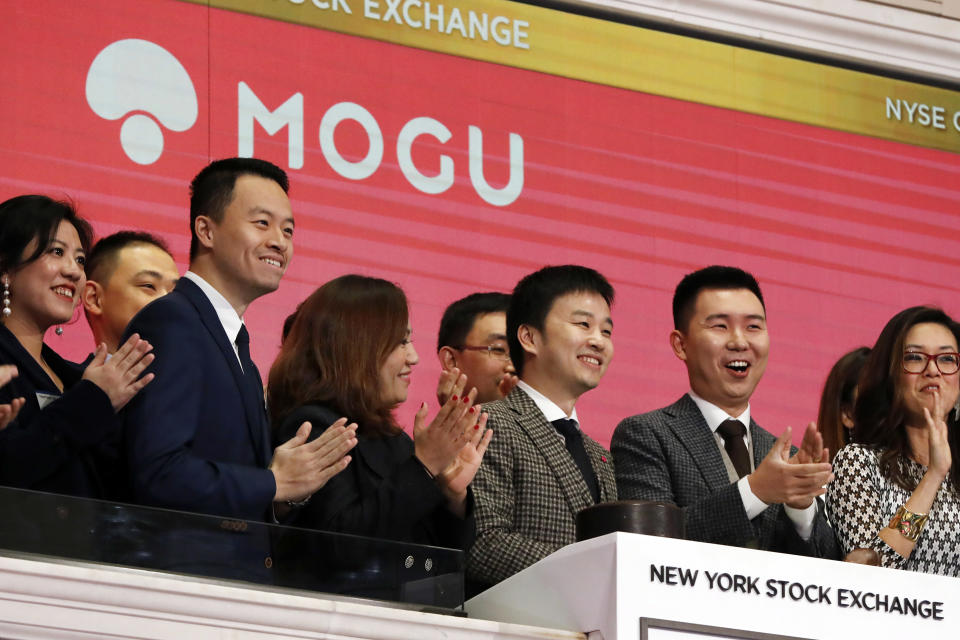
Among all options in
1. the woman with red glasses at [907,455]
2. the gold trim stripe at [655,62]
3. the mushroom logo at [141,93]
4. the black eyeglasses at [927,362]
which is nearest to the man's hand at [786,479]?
the woman with red glasses at [907,455]

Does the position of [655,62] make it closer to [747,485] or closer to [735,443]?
[735,443]

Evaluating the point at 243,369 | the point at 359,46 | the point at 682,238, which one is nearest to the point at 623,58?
the point at 682,238

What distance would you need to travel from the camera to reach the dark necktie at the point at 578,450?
295 centimetres

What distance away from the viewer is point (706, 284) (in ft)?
11.1

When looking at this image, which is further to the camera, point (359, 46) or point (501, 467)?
point (359, 46)

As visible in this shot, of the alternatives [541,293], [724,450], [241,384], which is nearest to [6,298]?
[241,384]

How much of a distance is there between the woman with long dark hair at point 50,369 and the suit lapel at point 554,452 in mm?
826

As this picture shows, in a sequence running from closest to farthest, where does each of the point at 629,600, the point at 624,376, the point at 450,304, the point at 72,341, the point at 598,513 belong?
the point at 629,600
the point at 598,513
the point at 72,341
the point at 450,304
the point at 624,376

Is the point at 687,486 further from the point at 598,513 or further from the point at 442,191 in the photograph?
the point at 442,191

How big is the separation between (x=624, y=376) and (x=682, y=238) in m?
0.49

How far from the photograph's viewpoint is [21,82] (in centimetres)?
380

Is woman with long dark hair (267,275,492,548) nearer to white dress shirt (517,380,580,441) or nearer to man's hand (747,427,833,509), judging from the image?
white dress shirt (517,380,580,441)

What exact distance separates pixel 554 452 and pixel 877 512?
638 mm

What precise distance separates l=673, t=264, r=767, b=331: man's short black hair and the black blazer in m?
0.90
